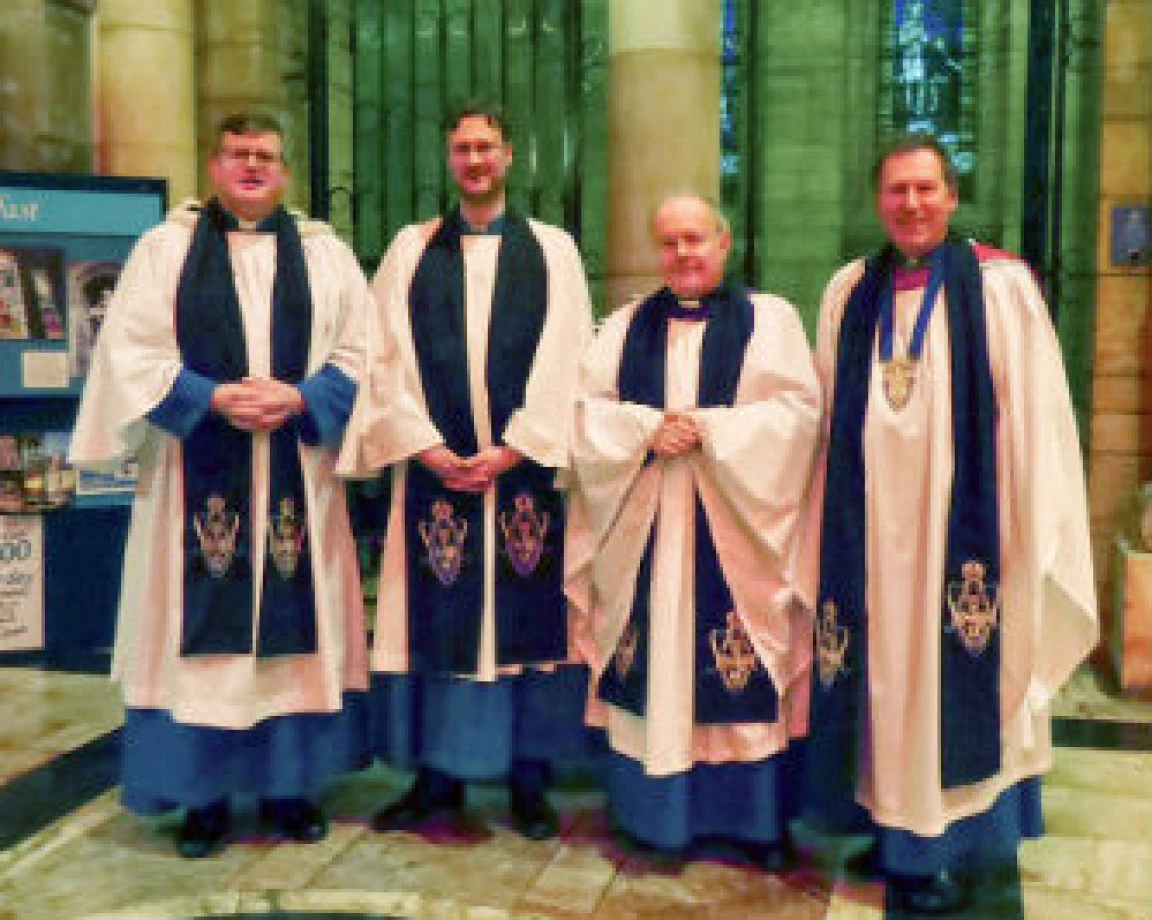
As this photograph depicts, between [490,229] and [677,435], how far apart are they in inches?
34.4

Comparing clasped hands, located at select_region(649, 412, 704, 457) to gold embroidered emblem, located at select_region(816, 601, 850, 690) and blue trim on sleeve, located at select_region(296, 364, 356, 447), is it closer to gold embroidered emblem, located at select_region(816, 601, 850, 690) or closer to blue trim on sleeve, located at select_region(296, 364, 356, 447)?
gold embroidered emblem, located at select_region(816, 601, 850, 690)

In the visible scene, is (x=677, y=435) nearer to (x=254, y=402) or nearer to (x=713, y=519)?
(x=713, y=519)

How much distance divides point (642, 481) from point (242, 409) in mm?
1073

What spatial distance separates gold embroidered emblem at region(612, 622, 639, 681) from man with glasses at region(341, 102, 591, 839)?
0.26 m

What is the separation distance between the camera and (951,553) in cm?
315

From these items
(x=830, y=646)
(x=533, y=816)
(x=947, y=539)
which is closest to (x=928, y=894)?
(x=830, y=646)

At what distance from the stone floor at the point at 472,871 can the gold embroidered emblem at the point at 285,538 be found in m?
0.78

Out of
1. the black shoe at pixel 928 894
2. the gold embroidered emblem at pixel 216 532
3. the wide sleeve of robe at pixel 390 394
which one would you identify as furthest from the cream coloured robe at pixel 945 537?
the gold embroidered emblem at pixel 216 532

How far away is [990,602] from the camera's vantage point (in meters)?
3.16

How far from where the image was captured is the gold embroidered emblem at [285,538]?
3.60m

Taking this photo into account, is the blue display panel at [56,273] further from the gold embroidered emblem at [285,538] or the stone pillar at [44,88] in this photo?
the gold embroidered emblem at [285,538]

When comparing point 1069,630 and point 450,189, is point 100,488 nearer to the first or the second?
point 450,189

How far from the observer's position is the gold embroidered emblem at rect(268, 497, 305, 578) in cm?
360

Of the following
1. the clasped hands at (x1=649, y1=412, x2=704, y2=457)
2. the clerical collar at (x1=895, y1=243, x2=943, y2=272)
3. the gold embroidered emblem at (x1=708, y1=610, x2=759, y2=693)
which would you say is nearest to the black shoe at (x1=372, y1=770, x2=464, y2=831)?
the gold embroidered emblem at (x1=708, y1=610, x2=759, y2=693)
